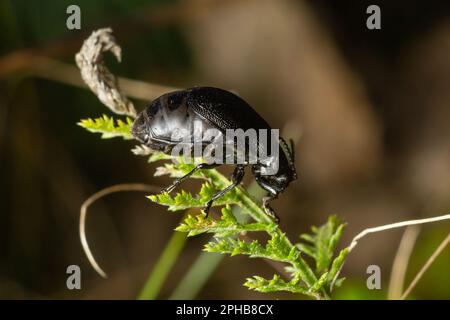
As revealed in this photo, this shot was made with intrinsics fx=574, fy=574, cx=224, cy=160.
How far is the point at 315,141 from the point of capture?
604 cm

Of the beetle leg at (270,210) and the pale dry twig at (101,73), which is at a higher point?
the pale dry twig at (101,73)

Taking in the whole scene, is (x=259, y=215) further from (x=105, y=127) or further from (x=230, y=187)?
(x=105, y=127)

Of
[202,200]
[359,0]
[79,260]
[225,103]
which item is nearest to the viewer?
[202,200]

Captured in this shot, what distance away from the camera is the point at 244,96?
6289mm

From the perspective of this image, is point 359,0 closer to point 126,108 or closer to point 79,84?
point 79,84

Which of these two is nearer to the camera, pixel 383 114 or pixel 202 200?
pixel 202 200

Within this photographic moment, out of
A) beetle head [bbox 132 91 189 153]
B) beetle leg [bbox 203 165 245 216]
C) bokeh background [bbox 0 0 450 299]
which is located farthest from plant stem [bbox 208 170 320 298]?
bokeh background [bbox 0 0 450 299]

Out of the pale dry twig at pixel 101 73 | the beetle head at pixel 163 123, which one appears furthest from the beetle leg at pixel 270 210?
the pale dry twig at pixel 101 73

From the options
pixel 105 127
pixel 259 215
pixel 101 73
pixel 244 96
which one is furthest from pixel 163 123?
pixel 244 96

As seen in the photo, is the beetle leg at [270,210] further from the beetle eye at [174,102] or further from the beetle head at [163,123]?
the beetle eye at [174,102]

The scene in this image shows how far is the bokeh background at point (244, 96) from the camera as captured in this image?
5156 millimetres
